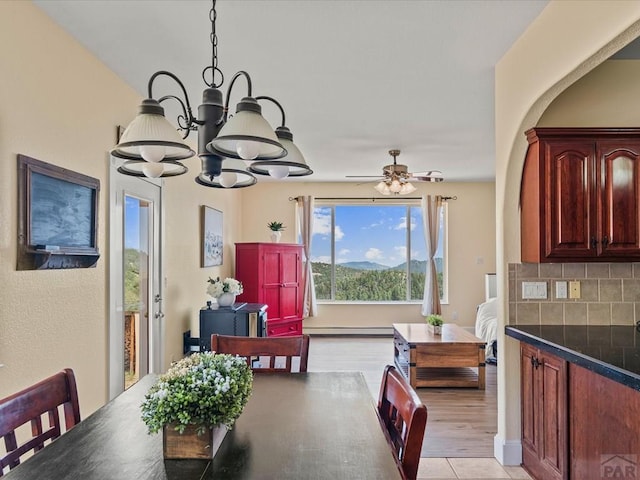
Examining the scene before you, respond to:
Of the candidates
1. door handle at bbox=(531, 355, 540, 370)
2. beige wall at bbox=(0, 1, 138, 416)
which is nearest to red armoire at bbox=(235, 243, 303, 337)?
beige wall at bbox=(0, 1, 138, 416)

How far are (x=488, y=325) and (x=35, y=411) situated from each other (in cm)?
533

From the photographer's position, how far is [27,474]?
1.16m

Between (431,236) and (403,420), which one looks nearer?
(403,420)

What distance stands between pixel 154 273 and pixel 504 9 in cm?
325

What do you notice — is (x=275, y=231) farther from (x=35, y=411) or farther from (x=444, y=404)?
(x=35, y=411)

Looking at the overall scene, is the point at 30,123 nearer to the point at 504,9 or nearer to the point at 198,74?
the point at 198,74

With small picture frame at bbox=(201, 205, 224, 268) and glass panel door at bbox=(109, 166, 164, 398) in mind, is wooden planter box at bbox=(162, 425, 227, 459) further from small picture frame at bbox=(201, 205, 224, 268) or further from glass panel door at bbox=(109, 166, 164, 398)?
small picture frame at bbox=(201, 205, 224, 268)

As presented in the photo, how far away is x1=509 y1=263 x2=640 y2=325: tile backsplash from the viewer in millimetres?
2865

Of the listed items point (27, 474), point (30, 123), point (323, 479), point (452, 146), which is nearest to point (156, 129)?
point (27, 474)

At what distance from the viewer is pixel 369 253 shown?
788 cm

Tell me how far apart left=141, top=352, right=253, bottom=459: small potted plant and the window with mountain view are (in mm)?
6549

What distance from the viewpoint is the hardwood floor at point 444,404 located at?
128 inches

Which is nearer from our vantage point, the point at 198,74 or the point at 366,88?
the point at 198,74

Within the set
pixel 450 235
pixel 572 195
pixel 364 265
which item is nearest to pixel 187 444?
pixel 572 195
